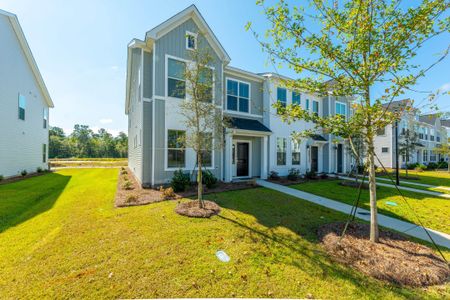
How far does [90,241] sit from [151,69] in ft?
27.1

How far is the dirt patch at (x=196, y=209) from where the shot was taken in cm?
589

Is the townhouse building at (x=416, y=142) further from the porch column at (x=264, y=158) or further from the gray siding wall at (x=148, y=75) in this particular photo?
the gray siding wall at (x=148, y=75)

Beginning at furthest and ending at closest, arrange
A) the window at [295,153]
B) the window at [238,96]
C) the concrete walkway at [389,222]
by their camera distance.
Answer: the window at [295,153], the window at [238,96], the concrete walkway at [389,222]

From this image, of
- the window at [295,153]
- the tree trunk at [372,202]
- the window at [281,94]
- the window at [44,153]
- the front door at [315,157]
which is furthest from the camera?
the window at [44,153]

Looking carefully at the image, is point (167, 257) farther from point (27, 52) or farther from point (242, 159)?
point (27, 52)

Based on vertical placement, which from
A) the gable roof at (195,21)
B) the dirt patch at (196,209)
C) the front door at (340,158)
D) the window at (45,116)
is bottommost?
the dirt patch at (196,209)

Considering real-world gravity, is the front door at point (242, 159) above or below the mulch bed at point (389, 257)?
above

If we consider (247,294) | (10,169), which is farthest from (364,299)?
(10,169)

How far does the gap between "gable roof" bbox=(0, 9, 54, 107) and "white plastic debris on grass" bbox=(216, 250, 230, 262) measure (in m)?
18.9

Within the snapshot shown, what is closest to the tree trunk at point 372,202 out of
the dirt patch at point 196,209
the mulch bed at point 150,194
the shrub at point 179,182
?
the dirt patch at point 196,209

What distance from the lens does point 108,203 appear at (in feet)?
23.6

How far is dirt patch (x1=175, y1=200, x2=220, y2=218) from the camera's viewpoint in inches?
232

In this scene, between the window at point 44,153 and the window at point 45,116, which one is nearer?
the window at point 44,153

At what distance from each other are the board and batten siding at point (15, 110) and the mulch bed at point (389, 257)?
1803 cm
